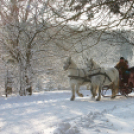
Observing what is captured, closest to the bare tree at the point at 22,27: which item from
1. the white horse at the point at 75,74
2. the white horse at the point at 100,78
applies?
the white horse at the point at 75,74

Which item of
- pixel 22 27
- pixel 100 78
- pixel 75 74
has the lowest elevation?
pixel 100 78

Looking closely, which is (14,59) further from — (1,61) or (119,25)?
(119,25)

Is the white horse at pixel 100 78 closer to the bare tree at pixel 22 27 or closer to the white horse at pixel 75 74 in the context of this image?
the white horse at pixel 75 74

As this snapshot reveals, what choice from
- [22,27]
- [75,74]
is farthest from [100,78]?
[22,27]

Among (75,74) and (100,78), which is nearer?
(75,74)

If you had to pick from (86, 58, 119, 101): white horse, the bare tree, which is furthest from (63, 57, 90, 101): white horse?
the bare tree

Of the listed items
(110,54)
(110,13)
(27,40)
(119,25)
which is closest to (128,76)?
(119,25)

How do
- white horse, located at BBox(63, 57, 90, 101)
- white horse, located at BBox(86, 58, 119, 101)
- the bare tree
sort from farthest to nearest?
the bare tree → white horse, located at BBox(86, 58, 119, 101) → white horse, located at BBox(63, 57, 90, 101)

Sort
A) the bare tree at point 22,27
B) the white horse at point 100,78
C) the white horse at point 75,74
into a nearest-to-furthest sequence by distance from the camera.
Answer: the white horse at point 75,74
the white horse at point 100,78
the bare tree at point 22,27

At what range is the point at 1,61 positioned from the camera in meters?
11.8

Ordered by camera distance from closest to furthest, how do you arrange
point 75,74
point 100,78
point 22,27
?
point 75,74 → point 100,78 → point 22,27

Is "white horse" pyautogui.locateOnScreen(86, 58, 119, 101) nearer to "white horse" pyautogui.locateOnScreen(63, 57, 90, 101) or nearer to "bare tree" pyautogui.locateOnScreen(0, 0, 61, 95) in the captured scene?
"white horse" pyautogui.locateOnScreen(63, 57, 90, 101)

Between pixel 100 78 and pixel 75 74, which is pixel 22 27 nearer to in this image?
pixel 75 74

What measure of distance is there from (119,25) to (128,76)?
2.57m
